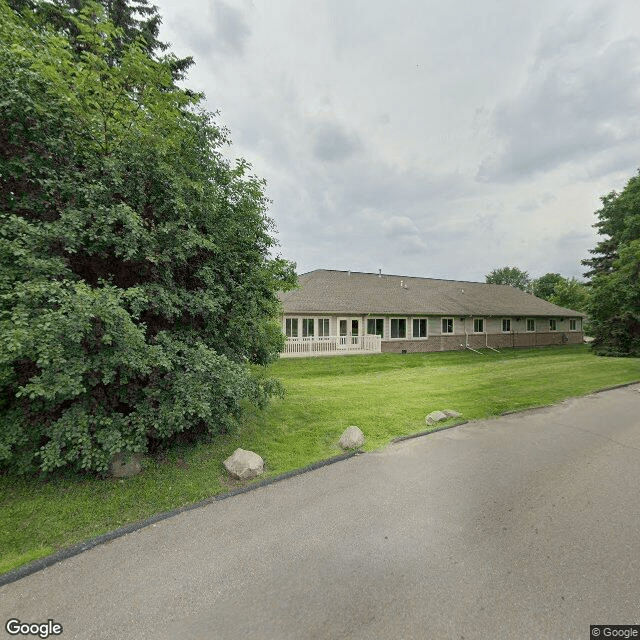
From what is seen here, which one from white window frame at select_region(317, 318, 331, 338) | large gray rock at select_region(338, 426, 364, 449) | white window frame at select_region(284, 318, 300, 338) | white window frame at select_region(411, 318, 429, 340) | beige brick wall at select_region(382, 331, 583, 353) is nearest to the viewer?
large gray rock at select_region(338, 426, 364, 449)

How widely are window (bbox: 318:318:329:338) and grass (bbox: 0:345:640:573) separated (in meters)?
3.58

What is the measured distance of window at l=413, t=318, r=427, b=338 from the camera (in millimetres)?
22938

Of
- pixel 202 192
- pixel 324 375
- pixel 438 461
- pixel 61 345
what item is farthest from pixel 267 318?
pixel 324 375

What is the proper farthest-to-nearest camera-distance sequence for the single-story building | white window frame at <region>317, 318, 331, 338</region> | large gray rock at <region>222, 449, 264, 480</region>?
white window frame at <region>317, 318, 331, 338</region>
the single-story building
large gray rock at <region>222, 449, 264, 480</region>

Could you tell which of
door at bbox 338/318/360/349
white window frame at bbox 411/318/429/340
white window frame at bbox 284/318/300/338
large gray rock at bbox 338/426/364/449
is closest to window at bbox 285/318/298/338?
white window frame at bbox 284/318/300/338

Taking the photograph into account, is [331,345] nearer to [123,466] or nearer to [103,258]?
[123,466]

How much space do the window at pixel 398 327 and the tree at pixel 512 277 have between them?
6450cm

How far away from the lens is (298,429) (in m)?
7.22

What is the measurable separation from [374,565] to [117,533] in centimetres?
305

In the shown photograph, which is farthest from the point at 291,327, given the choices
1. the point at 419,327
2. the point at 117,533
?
the point at 117,533

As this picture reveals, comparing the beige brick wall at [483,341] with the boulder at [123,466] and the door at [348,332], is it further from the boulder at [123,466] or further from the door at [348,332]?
the boulder at [123,466]

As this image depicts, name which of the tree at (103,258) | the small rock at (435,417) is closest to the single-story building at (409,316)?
the small rock at (435,417)

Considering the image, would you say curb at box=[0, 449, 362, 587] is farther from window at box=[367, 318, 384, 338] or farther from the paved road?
window at box=[367, 318, 384, 338]

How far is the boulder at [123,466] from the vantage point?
16.3ft
